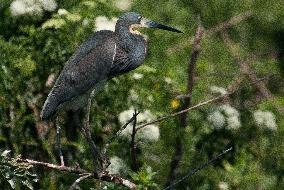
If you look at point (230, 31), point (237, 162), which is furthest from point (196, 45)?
point (230, 31)

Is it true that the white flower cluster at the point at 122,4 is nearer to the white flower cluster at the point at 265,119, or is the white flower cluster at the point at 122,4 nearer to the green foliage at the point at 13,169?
the white flower cluster at the point at 265,119

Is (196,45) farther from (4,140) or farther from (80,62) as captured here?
(4,140)

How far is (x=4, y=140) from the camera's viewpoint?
5820 millimetres

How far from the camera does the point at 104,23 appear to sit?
5484 millimetres

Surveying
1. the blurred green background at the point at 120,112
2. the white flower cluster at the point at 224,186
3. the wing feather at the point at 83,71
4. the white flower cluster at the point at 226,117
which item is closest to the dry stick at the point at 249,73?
the blurred green background at the point at 120,112

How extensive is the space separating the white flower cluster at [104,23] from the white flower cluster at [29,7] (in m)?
0.29

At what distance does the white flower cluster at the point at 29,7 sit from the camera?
5.52 meters

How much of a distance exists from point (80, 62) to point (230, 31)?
126 inches

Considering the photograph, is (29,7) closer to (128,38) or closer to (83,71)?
(83,71)

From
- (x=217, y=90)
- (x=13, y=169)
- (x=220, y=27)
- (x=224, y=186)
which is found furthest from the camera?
(x=220, y=27)

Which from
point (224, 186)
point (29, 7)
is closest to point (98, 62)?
point (29, 7)

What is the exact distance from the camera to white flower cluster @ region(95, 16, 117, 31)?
213 inches

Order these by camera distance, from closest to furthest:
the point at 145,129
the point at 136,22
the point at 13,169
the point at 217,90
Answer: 1. the point at 13,169
2. the point at 136,22
3. the point at 145,129
4. the point at 217,90

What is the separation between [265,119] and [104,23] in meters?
1.02
